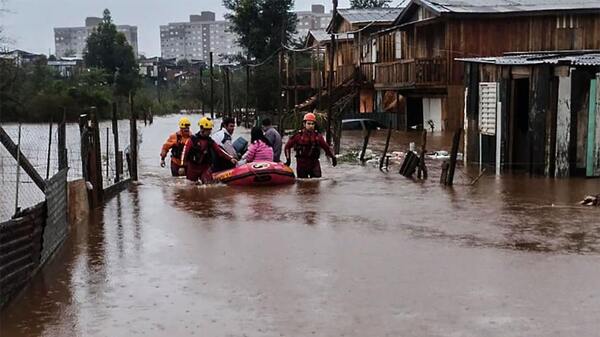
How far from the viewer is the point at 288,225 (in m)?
11.9

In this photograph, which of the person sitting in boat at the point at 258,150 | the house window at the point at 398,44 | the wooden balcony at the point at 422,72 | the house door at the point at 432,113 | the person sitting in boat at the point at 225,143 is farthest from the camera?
the house window at the point at 398,44

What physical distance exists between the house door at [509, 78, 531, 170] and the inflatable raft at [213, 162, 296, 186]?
519cm

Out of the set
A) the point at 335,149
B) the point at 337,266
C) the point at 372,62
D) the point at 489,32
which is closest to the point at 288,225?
the point at 337,266

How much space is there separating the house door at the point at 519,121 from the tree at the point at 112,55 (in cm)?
5795

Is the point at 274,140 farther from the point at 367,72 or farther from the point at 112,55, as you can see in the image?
the point at 112,55

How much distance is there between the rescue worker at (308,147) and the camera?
1761cm

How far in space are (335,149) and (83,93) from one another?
37.4m

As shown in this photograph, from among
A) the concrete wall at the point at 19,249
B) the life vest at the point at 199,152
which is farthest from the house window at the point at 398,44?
the concrete wall at the point at 19,249

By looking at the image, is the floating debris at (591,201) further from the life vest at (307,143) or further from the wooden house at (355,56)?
the wooden house at (355,56)

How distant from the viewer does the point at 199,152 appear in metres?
16.7

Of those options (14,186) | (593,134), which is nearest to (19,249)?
(14,186)

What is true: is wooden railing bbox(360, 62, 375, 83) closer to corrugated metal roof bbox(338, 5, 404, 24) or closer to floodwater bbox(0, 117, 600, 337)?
corrugated metal roof bbox(338, 5, 404, 24)

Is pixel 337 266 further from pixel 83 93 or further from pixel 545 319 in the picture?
pixel 83 93

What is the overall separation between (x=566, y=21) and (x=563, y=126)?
18.4 meters
